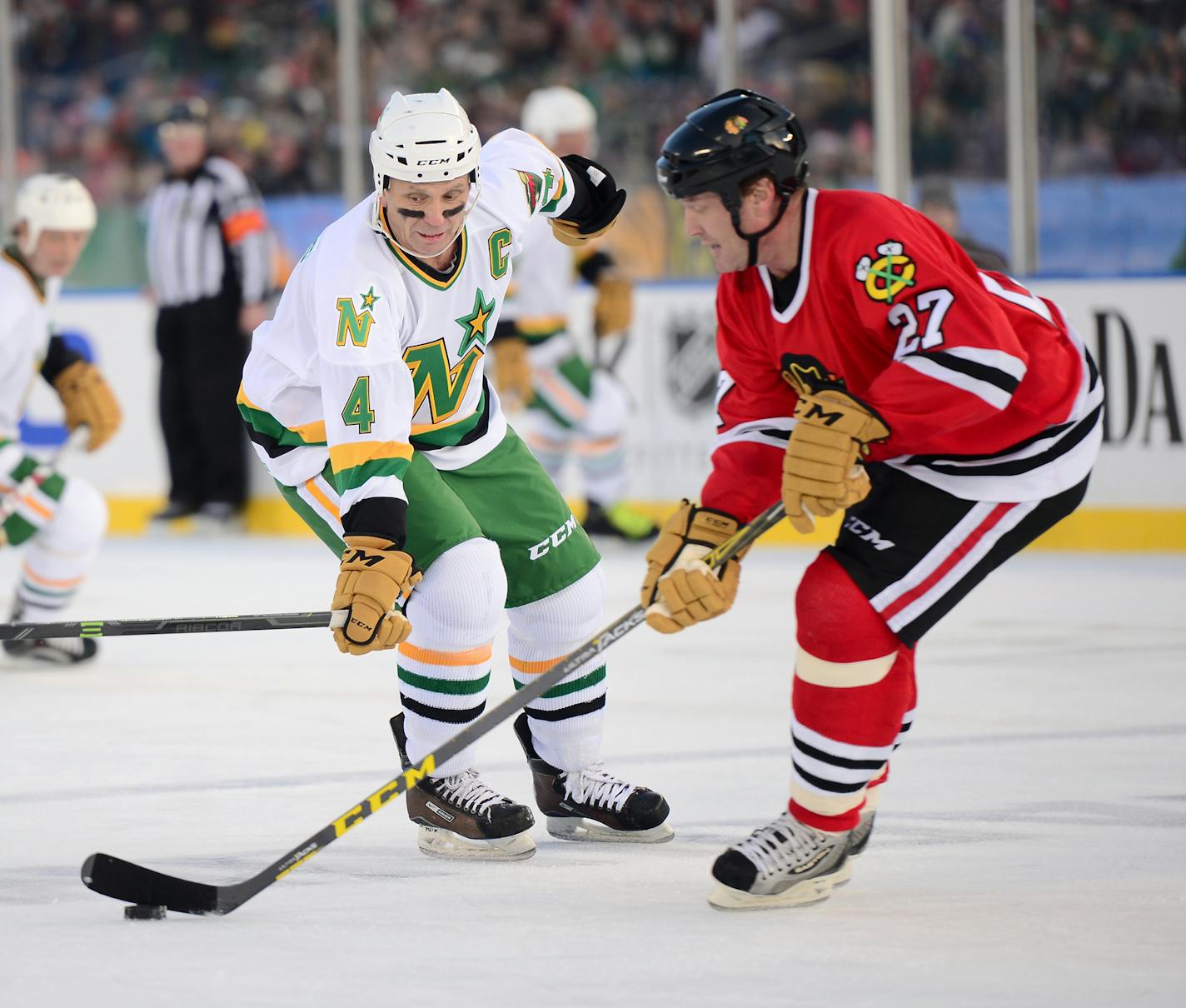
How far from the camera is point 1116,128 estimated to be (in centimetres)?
743

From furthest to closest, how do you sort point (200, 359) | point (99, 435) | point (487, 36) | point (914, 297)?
point (487, 36) → point (200, 359) → point (99, 435) → point (914, 297)

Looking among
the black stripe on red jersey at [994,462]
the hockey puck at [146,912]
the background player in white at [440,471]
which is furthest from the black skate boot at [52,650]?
the black stripe on red jersey at [994,462]

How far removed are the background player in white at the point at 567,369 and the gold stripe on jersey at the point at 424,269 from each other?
153 inches

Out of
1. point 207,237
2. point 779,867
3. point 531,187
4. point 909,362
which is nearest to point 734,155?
point 909,362

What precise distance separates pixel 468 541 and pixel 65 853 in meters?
0.79

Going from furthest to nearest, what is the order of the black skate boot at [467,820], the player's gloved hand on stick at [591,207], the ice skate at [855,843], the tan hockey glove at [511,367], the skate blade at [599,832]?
1. the tan hockey glove at [511,367]
2. the player's gloved hand on stick at [591,207]
3. the skate blade at [599,832]
4. the black skate boot at [467,820]
5. the ice skate at [855,843]

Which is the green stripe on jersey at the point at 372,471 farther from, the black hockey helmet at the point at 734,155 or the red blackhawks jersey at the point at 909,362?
the black hockey helmet at the point at 734,155

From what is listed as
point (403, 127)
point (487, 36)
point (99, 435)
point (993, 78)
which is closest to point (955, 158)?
point (993, 78)

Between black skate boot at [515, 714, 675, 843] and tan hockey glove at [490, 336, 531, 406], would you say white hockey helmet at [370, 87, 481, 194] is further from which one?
tan hockey glove at [490, 336, 531, 406]

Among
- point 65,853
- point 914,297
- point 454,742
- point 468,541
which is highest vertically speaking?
point 914,297

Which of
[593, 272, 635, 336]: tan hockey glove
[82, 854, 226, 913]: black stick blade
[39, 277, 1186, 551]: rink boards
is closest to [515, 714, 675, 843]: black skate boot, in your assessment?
[82, 854, 226, 913]: black stick blade

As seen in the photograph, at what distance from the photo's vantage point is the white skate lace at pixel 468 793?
3314mm

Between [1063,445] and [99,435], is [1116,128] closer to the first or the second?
[99,435]

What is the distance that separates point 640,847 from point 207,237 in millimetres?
5190
